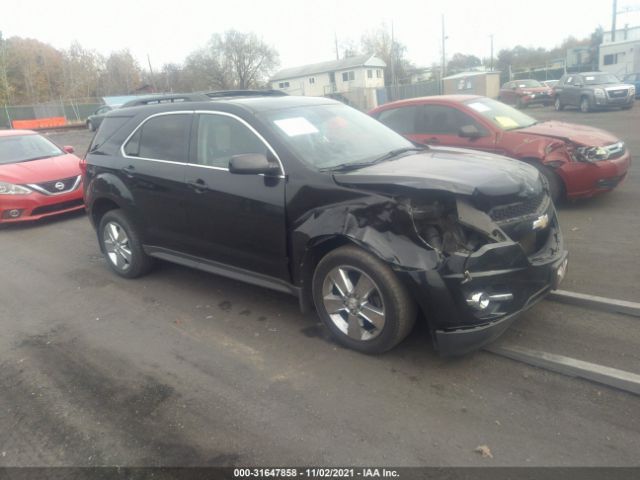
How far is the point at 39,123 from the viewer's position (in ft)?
140

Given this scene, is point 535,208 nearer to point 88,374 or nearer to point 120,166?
point 88,374

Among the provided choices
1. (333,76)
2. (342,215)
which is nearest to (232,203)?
(342,215)

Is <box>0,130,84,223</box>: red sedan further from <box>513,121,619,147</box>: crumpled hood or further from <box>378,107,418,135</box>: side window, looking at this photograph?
<box>513,121,619,147</box>: crumpled hood

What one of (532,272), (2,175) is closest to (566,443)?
(532,272)

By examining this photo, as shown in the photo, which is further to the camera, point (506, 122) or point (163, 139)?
point (506, 122)

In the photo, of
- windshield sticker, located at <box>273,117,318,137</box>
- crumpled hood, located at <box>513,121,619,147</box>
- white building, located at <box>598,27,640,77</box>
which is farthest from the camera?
white building, located at <box>598,27,640,77</box>

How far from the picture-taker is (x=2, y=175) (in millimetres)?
8203

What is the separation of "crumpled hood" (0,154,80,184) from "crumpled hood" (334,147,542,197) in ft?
21.8

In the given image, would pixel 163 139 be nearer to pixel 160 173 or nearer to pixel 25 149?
pixel 160 173

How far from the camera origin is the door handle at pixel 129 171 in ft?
16.9

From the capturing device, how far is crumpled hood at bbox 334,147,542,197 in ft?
11.0

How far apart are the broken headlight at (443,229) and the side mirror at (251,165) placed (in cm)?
119

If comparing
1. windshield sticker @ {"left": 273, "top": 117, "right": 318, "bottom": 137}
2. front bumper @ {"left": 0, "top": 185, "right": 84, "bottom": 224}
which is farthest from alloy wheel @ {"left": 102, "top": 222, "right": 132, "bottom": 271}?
front bumper @ {"left": 0, "top": 185, "right": 84, "bottom": 224}

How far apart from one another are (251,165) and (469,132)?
13.8ft
